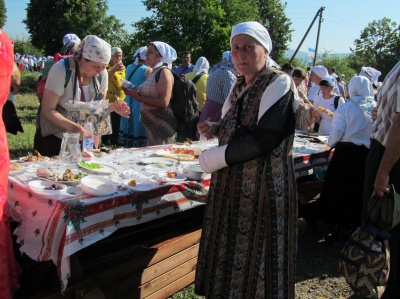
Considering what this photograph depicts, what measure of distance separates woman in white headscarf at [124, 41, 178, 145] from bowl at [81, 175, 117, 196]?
1.79 m

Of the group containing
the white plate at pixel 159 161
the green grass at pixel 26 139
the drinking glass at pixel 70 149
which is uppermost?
the drinking glass at pixel 70 149

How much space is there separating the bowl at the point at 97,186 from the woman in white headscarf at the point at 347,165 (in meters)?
2.43

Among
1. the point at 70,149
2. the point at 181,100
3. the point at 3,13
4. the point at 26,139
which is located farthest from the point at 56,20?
the point at 70,149

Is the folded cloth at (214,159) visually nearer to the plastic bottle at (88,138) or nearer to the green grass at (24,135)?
the plastic bottle at (88,138)

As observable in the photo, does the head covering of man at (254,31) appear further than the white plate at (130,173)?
No

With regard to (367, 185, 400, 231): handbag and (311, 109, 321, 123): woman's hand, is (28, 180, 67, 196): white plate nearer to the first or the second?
(367, 185, 400, 231): handbag

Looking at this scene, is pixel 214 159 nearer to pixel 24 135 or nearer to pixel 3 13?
pixel 24 135

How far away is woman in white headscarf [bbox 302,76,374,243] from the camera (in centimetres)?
350

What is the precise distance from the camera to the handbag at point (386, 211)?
2258 mm

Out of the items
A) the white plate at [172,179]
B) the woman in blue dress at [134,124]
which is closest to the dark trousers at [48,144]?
the white plate at [172,179]

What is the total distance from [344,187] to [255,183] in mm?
2159

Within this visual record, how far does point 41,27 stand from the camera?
110ft

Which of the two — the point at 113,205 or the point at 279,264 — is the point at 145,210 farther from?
the point at 279,264

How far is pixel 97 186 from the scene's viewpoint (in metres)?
1.94
